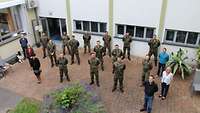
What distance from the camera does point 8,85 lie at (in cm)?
1187

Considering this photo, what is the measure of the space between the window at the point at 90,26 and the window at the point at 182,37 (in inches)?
151

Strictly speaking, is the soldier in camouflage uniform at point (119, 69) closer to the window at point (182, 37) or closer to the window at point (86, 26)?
the window at point (182, 37)

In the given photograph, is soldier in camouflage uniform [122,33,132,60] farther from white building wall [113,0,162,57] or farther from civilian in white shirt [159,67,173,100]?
civilian in white shirt [159,67,173,100]

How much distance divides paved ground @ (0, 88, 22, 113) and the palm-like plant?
763cm

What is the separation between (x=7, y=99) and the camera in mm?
10891

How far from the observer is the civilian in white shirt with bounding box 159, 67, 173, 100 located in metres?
9.59

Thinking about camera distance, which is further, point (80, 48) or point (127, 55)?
point (80, 48)

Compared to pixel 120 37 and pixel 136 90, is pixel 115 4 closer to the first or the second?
pixel 120 37

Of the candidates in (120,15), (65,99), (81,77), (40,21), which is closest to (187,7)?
(120,15)

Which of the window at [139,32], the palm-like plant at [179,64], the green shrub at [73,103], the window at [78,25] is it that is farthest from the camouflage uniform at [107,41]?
the green shrub at [73,103]

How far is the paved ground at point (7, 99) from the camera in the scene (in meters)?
10.4

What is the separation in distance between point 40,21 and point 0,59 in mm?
4127

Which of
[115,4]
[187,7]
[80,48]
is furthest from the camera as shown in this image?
[80,48]

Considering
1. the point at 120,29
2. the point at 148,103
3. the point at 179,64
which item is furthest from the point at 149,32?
the point at 148,103
